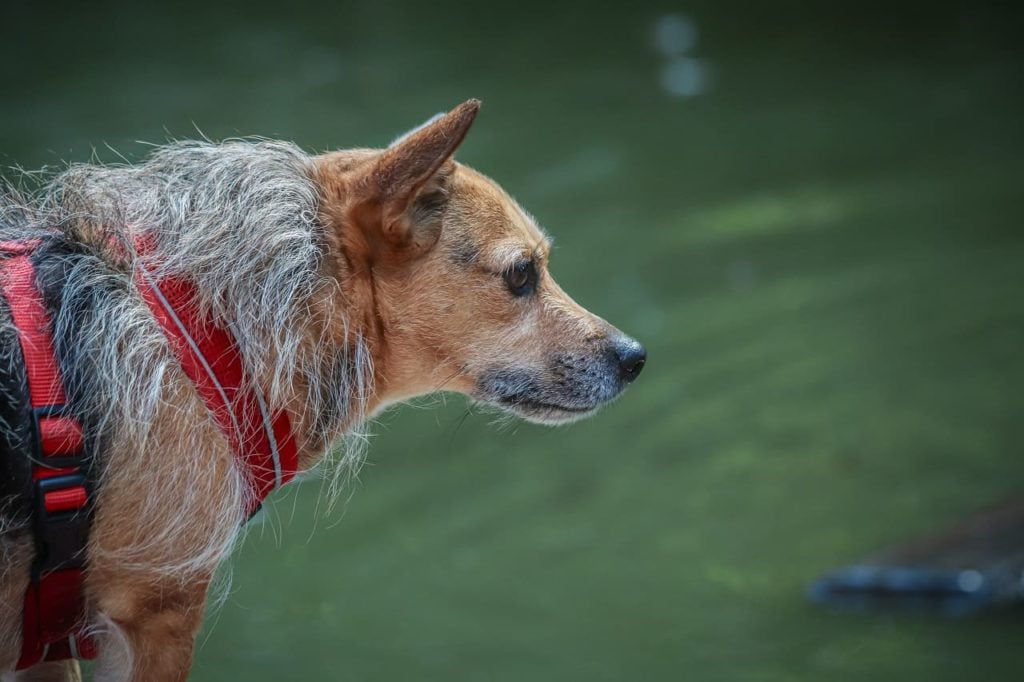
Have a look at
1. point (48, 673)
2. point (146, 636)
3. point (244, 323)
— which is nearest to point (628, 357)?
point (244, 323)

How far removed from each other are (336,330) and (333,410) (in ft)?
0.56

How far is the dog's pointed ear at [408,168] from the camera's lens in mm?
2393

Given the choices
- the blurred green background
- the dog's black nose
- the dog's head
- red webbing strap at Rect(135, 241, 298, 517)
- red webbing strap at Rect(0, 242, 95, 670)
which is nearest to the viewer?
red webbing strap at Rect(0, 242, 95, 670)

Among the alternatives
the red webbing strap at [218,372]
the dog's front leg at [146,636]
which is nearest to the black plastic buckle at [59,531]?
the dog's front leg at [146,636]

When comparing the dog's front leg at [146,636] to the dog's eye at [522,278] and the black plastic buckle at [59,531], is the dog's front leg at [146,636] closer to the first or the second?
the black plastic buckle at [59,531]

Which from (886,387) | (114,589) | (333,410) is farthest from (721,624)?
(114,589)

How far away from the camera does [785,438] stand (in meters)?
5.39

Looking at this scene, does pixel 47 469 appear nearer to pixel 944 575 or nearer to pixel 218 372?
pixel 218 372

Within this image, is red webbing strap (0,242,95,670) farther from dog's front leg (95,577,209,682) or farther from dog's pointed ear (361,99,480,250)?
dog's pointed ear (361,99,480,250)

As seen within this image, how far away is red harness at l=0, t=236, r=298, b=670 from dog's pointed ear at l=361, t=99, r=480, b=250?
15.4 inches

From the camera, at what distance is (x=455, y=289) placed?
2.64 metres

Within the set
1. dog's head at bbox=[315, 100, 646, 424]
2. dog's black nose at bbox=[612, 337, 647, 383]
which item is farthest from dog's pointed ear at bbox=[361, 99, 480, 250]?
dog's black nose at bbox=[612, 337, 647, 383]

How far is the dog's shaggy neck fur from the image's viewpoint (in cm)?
228

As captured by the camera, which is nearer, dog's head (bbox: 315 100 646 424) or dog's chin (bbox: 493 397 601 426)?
dog's head (bbox: 315 100 646 424)
